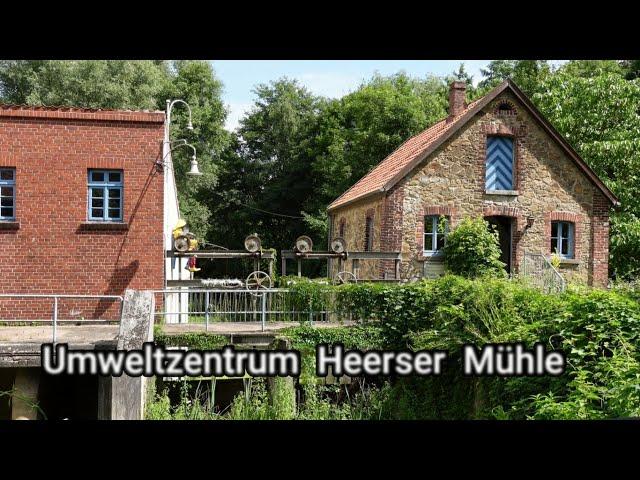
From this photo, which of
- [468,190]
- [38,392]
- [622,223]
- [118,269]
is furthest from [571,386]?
[622,223]

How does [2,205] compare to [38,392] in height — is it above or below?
above

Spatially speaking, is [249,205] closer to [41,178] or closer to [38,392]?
[41,178]

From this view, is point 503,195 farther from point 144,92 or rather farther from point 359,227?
point 144,92

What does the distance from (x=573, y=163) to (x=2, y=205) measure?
14764 mm

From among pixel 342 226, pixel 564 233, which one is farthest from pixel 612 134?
pixel 342 226

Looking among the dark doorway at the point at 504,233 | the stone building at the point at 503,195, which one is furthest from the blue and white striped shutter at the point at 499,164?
the dark doorway at the point at 504,233

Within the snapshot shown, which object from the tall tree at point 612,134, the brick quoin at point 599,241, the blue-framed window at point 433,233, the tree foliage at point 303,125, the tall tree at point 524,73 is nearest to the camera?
the blue-framed window at point 433,233

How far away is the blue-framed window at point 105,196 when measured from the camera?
14297 mm

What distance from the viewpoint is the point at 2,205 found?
1411 cm

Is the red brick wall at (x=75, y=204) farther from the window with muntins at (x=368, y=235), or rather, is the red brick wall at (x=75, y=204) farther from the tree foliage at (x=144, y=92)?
the tree foliage at (x=144, y=92)

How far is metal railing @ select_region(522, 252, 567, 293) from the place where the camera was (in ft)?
47.3

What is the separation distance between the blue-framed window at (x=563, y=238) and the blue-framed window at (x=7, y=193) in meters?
14.0

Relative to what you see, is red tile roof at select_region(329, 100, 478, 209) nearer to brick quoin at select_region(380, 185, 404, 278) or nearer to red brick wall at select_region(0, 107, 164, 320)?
brick quoin at select_region(380, 185, 404, 278)
